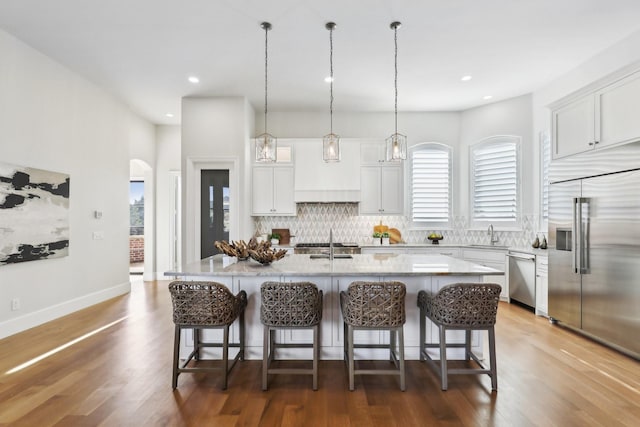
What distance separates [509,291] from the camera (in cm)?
513

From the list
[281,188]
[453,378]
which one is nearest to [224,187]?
[281,188]

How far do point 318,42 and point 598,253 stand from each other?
12.2 feet

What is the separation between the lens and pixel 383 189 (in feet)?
19.1

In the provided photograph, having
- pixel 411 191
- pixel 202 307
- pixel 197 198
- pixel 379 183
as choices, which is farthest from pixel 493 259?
pixel 197 198

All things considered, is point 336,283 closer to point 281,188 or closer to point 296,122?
point 281,188

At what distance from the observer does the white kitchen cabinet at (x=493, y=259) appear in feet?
16.9

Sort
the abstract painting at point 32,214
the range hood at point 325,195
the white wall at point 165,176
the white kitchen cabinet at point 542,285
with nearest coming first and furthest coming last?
the abstract painting at point 32,214 → the white kitchen cabinet at point 542,285 → the range hood at point 325,195 → the white wall at point 165,176

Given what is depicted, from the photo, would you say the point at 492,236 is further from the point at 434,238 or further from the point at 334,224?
the point at 334,224

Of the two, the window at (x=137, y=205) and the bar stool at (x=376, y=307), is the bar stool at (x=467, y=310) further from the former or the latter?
the window at (x=137, y=205)

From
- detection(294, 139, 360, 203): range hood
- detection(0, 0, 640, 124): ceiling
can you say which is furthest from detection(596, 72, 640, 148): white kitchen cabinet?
detection(294, 139, 360, 203): range hood

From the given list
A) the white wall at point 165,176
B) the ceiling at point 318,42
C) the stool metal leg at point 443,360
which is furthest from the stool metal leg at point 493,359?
the white wall at point 165,176

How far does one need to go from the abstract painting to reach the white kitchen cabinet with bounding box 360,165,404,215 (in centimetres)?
439

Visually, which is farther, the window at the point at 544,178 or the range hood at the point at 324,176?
the range hood at the point at 324,176

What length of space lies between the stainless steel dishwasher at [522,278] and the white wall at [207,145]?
4.33 m
